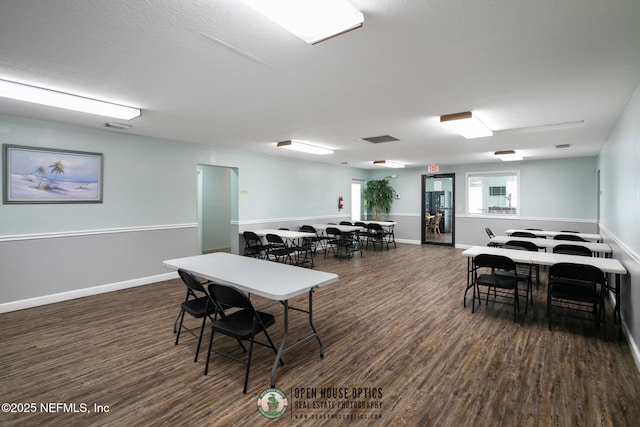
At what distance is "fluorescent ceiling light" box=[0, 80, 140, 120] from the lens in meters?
2.98

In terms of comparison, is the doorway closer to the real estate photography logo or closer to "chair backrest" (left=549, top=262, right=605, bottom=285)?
"chair backrest" (left=549, top=262, right=605, bottom=285)

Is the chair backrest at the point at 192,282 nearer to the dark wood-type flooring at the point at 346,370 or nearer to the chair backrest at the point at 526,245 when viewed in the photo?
the dark wood-type flooring at the point at 346,370

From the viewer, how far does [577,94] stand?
3.18 metres

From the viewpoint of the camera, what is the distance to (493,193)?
9.05m

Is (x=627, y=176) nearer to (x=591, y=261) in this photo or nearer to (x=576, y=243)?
(x=591, y=261)

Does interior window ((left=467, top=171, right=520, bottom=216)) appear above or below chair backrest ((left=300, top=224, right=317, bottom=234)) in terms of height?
above

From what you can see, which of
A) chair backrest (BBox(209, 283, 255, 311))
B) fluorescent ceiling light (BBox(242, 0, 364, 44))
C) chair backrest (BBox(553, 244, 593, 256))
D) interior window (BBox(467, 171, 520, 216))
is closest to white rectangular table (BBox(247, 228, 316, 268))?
chair backrest (BBox(209, 283, 255, 311))

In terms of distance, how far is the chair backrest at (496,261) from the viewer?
3.88 meters

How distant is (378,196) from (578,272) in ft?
24.9

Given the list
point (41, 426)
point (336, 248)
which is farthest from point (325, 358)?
point (336, 248)

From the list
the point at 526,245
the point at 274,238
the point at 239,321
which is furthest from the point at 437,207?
the point at 239,321

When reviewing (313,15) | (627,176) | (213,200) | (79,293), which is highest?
(313,15)

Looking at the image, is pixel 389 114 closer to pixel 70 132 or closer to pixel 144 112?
pixel 144 112

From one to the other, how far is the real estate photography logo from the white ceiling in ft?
8.64
